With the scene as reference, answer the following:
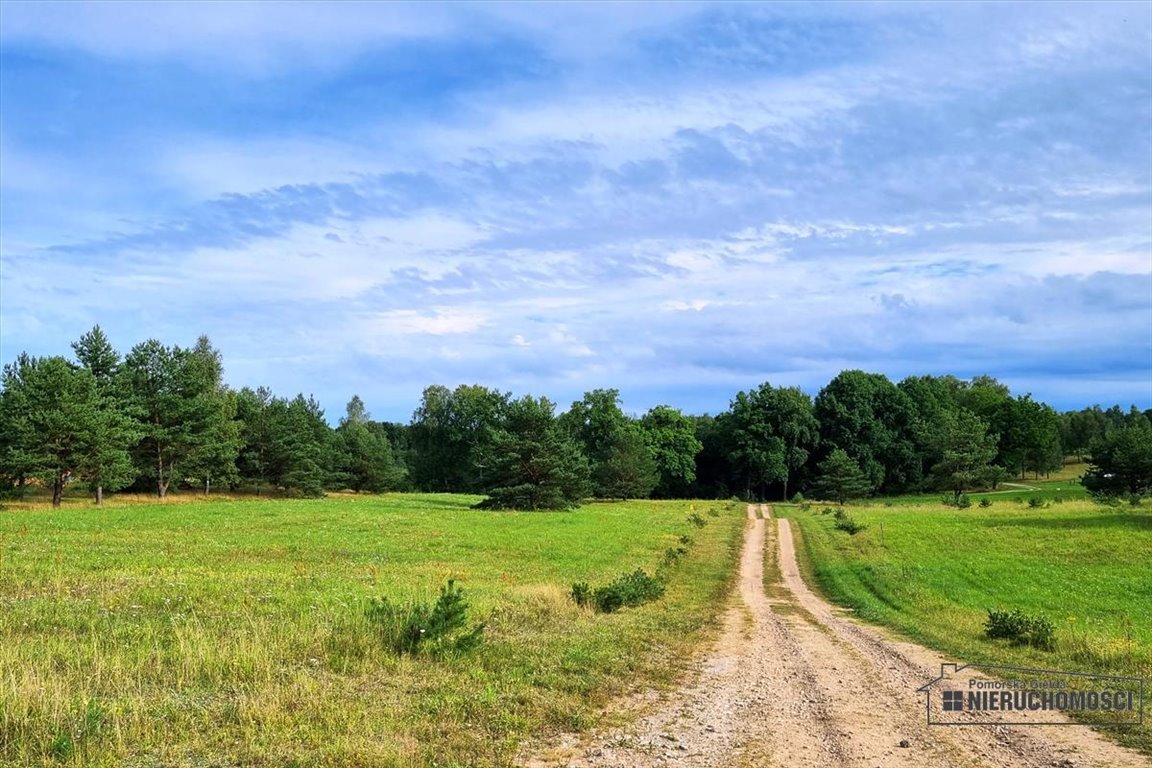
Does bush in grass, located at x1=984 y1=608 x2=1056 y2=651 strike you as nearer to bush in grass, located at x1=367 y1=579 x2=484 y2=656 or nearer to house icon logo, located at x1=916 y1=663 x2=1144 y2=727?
house icon logo, located at x1=916 y1=663 x2=1144 y2=727

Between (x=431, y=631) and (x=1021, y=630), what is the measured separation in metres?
11.6

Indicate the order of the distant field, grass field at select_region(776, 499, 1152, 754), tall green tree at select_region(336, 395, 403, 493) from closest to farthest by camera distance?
grass field at select_region(776, 499, 1152, 754) → the distant field → tall green tree at select_region(336, 395, 403, 493)

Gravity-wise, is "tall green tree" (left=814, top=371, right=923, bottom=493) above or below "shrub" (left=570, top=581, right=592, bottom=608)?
above

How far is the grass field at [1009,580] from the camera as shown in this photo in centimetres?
1318

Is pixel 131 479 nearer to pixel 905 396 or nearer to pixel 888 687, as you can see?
pixel 888 687

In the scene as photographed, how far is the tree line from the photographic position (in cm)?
5778

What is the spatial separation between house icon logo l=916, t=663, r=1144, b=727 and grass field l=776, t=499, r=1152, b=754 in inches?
18.9

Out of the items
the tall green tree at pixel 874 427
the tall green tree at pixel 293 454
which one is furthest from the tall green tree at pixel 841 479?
the tall green tree at pixel 293 454

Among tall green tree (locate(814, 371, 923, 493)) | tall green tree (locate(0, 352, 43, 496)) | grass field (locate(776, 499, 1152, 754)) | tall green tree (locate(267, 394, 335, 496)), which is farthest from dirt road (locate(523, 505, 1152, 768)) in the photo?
tall green tree (locate(814, 371, 923, 493))

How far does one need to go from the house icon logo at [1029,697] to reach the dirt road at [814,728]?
294 mm

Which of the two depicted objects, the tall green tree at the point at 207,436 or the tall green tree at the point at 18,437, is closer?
the tall green tree at the point at 18,437

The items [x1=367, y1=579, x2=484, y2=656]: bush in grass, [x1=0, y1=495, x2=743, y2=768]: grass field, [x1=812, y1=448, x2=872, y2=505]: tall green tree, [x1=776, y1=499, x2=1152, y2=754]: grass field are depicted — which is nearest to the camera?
[x1=0, y1=495, x2=743, y2=768]: grass field

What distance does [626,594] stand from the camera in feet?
55.4

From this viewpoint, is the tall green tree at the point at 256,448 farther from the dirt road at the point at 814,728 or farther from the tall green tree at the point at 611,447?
the dirt road at the point at 814,728
